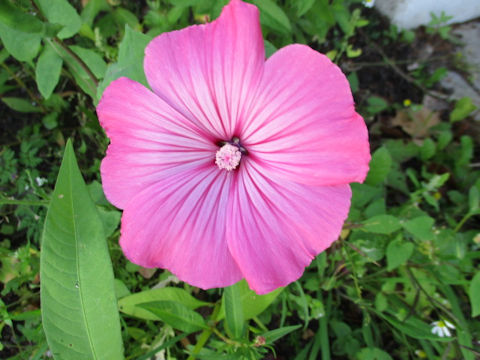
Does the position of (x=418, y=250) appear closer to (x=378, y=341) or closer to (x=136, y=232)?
(x=378, y=341)

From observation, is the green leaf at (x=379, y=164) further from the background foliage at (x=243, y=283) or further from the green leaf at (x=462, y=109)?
the green leaf at (x=462, y=109)

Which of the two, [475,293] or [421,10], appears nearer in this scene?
[475,293]

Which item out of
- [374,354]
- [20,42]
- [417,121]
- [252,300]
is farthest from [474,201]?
[20,42]

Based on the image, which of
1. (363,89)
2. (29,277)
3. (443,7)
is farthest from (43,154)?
(443,7)

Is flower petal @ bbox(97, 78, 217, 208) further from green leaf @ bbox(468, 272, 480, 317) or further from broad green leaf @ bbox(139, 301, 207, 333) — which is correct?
green leaf @ bbox(468, 272, 480, 317)

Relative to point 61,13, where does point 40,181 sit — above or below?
below

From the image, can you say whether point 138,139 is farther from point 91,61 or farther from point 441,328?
point 441,328

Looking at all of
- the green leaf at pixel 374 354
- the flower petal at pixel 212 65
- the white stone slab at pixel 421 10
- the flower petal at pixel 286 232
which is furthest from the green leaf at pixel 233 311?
the white stone slab at pixel 421 10
